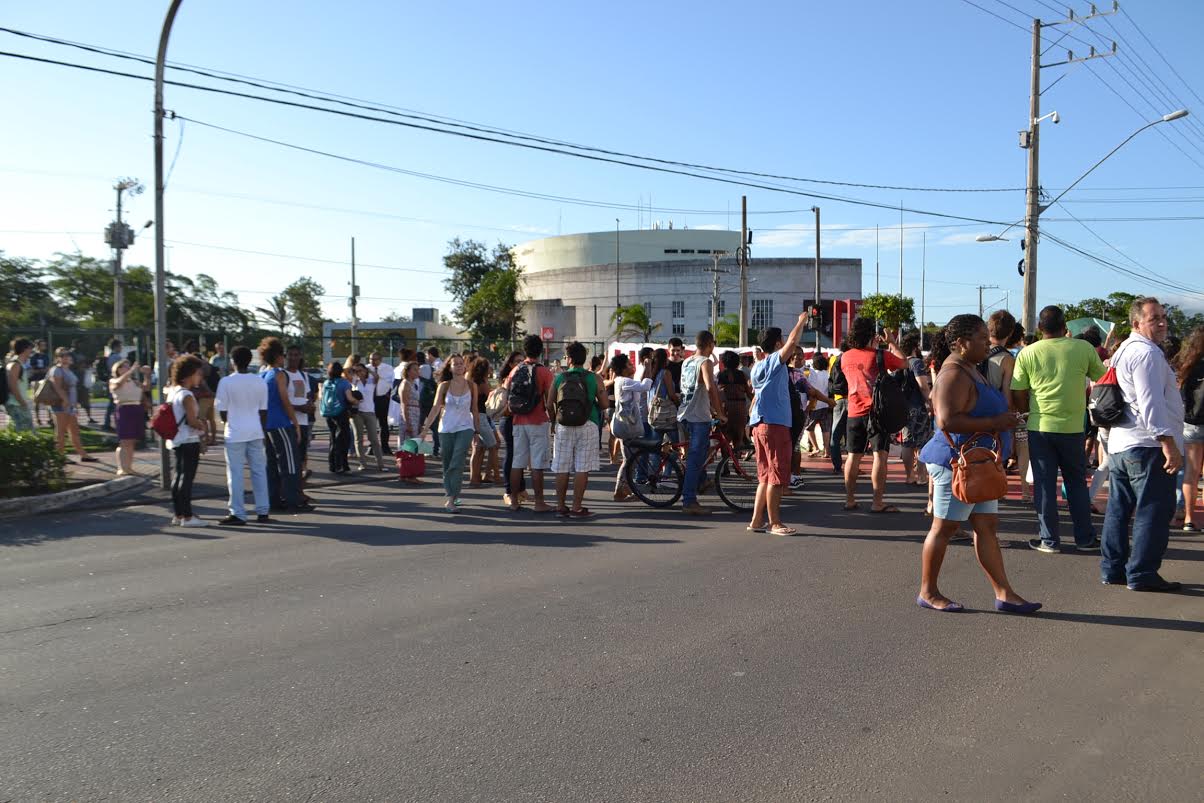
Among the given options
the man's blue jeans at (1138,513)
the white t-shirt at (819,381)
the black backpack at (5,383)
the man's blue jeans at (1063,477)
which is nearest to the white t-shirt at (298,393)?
the black backpack at (5,383)

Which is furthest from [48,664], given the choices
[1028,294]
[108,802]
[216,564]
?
[1028,294]

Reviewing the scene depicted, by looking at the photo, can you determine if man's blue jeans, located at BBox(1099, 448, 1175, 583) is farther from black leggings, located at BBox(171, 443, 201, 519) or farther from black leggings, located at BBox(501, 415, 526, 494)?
black leggings, located at BBox(171, 443, 201, 519)

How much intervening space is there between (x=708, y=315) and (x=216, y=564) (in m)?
91.3

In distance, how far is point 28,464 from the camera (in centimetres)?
1034

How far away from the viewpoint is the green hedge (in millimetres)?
10117

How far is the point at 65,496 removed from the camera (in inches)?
413

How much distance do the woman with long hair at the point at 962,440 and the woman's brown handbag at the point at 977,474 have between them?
0.25 ft

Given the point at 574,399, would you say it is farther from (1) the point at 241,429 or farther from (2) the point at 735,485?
(1) the point at 241,429

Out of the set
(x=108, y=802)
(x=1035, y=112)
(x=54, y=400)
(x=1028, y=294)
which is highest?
(x=1035, y=112)

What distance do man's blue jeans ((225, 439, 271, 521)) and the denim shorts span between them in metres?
6.77

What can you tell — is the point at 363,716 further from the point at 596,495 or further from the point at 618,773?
the point at 596,495

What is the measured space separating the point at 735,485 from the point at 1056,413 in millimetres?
4925

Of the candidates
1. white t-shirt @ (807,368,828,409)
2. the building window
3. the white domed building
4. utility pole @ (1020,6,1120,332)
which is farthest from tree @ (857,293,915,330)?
white t-shirt @ (807,368,828,409)

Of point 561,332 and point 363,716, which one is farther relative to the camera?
point 561,332
